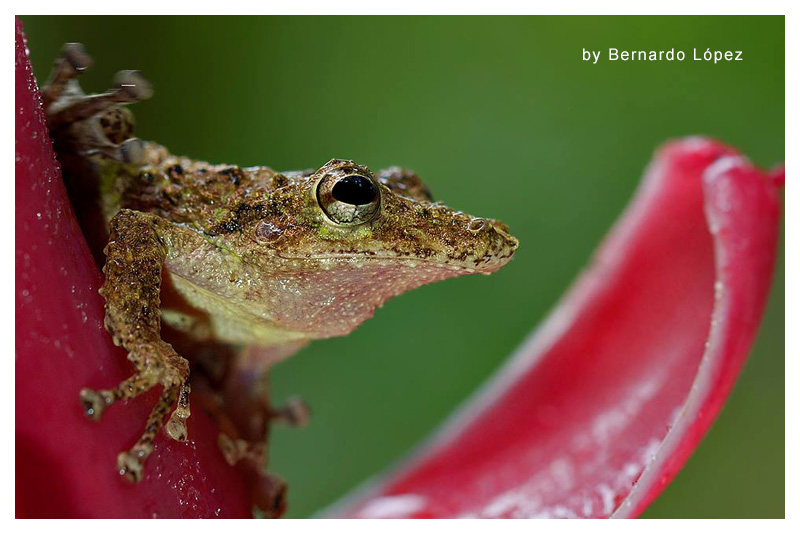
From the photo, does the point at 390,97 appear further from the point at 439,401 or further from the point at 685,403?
the point at 685,403

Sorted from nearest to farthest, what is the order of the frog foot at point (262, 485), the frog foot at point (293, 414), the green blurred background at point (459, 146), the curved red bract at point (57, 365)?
the curved red bract at point (57, 365)
the frog foot at point (262, 485)
the frog foot at point (293, 414)
the green blurred background at point (459, 146)


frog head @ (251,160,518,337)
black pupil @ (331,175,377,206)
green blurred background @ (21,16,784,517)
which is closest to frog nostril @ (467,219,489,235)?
frog head @ (251,160,518,337)

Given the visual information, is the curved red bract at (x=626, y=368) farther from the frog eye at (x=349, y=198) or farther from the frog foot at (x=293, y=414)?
the frog eye at (x=349, y=198)

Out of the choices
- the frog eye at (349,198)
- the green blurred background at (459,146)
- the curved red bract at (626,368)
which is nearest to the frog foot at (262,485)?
the curved red bract at (626,368)

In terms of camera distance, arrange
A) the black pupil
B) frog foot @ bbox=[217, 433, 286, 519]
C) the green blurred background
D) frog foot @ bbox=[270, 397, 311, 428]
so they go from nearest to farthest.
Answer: the black pupil → frog foot @ bbox=[217, 433, 286, 519] → frog foot @ bbox=[270, 397, 311, 428] → the green blurred background

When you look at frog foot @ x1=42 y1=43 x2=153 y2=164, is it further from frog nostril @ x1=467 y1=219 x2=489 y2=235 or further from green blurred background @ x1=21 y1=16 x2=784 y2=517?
green blurred background @ x1=21 y1=16 x2=784 y2=517

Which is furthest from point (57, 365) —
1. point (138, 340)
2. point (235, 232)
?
point (235, 232)

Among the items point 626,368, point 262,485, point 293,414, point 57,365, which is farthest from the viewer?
point 293,414

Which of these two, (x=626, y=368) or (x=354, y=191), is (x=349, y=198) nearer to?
(x=354, y=191)
